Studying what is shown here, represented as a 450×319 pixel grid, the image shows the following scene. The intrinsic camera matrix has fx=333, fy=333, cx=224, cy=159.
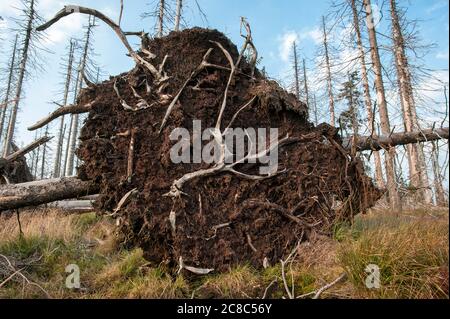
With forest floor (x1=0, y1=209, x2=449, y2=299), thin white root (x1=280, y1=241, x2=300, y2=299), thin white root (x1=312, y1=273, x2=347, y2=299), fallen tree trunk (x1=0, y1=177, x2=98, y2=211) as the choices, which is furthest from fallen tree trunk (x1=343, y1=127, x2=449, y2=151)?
fallen tree trunk (x1=0, y1=177, x2=98, y2=211)

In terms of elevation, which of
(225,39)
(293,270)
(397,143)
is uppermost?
(225,39)

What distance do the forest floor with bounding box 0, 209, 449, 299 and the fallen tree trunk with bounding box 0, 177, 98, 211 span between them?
0.75m

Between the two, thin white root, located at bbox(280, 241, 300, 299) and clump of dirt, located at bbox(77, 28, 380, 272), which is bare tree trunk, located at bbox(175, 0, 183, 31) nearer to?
clump of dirt, located at bbox(77, 28, 380, 272)

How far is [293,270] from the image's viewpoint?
388 centimetres

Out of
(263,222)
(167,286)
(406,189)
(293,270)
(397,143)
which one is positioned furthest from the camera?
(397,143)

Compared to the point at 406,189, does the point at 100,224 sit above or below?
below

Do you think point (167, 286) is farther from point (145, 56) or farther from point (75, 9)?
point (75, 9)

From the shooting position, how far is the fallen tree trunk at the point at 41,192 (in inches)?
188

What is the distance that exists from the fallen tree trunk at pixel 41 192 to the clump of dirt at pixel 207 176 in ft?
1.20

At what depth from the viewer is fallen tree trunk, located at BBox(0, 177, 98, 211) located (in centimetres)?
478

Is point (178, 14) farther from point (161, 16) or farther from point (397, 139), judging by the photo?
point (397, 139)
